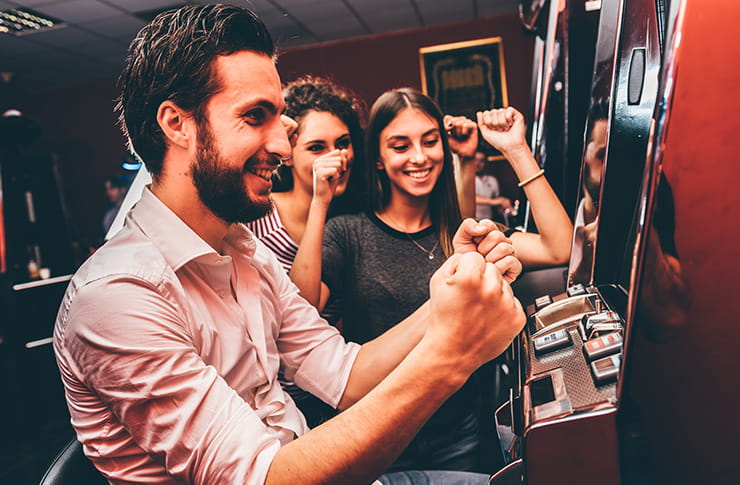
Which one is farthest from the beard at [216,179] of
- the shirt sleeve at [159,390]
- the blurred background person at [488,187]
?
the blurred background person at [488,187]

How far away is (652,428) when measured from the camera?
20.7 inches

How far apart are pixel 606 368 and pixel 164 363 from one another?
1.72ft

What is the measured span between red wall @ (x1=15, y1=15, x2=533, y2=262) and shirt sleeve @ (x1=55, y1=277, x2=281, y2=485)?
18.6 feet

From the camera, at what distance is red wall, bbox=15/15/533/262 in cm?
596

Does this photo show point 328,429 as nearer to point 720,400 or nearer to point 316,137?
point 720,400

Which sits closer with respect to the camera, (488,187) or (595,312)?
(595,312)

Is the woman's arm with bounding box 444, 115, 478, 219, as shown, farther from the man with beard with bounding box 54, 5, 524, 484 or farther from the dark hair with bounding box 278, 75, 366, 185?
the man with beard with bounding box 54, 5, 524, 484

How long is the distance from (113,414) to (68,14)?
15.9ft

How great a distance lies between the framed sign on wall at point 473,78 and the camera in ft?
19.4

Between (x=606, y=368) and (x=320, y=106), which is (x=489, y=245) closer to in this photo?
(x=606, y=368)

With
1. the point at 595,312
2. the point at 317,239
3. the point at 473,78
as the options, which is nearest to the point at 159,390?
the point at 595,312

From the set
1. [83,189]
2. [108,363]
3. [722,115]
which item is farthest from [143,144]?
[83,189]

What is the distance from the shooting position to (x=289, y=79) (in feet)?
19.3

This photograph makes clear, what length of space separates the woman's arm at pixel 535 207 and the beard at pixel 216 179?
80 cm
